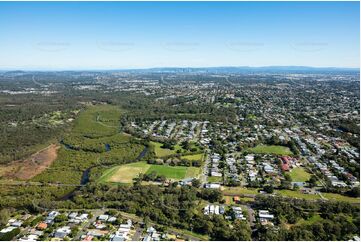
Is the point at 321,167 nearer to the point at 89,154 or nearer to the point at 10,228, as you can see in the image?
Answer: the point at 89,154

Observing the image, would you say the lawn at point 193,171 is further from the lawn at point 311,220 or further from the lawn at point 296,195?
the lawn at point 311,220

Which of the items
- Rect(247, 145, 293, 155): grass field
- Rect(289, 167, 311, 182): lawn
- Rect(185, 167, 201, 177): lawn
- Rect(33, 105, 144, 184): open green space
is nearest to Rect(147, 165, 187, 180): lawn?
Rect(185, 167, 201, 177): lawn

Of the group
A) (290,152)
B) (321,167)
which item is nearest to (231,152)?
(290,152)

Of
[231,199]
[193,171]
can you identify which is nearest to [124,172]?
[193,171]

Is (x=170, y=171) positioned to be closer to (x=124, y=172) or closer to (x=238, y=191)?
(x=124, y=172)

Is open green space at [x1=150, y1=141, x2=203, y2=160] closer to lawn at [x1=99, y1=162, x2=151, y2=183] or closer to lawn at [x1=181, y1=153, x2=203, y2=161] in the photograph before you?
lawn at [x1=181, y1=153, x2=203, y2=161]
